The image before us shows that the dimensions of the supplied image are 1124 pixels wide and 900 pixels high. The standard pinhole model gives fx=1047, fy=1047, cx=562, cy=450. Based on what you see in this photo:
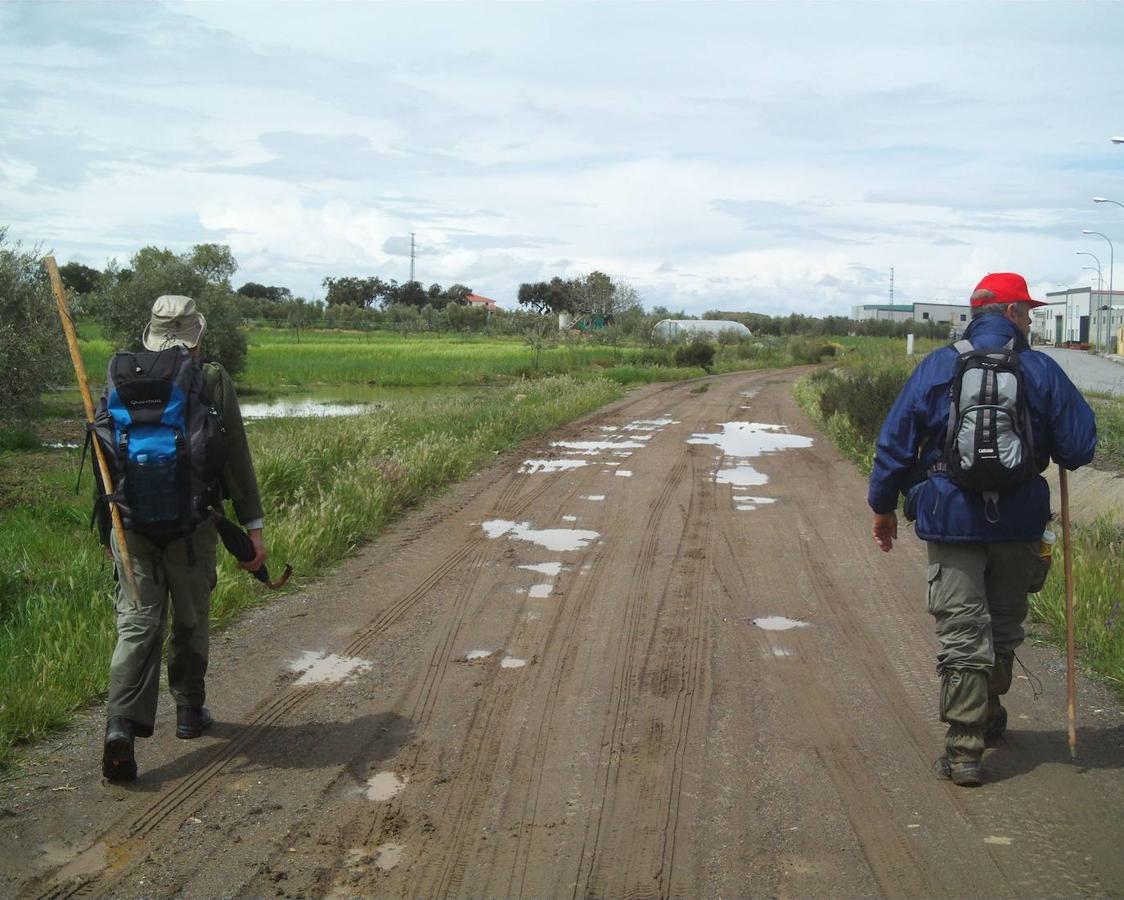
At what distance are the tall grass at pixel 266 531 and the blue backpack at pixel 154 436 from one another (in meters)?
1.27

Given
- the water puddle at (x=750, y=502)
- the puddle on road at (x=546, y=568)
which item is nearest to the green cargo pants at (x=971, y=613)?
the puddle on road at (x=546, y=568)

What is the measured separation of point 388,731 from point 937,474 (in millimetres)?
2710

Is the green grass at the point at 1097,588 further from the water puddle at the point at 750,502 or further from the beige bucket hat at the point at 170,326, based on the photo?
the beige bucket hat at the point at 170,326

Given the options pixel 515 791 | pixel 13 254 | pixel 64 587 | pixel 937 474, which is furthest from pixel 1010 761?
pixel 13 254

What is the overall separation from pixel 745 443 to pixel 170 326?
45.1 feet

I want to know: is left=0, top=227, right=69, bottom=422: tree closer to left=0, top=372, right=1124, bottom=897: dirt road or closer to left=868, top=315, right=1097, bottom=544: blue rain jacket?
left=0, top=372, right=1124, bottom=897: dirt road

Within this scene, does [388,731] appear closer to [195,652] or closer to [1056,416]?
[195,652]

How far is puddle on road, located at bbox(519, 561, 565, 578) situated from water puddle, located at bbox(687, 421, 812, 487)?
15.9ft

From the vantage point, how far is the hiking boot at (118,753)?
420 centimetres

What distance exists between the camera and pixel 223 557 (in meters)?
7.68

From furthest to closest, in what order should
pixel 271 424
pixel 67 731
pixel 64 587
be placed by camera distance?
pixel 271 424, pixel 64 587, pixel 67 731

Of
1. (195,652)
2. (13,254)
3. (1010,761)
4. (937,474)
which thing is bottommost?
(1010,761)

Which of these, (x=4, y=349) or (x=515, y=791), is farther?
(x=4, y=349)

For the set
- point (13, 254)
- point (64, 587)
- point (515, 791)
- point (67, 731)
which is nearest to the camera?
point (515, 791)
